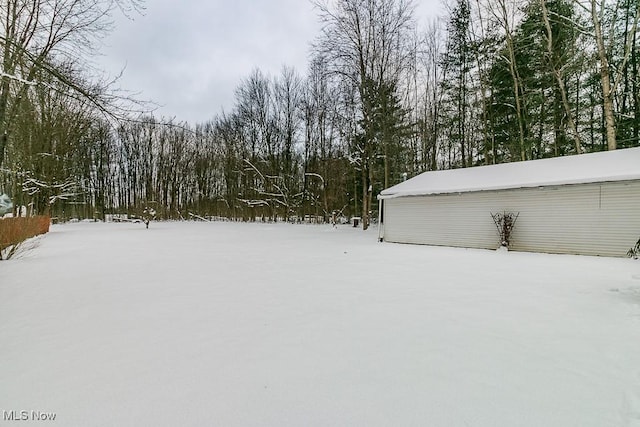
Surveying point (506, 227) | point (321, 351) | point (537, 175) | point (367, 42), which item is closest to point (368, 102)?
point (367, 42)

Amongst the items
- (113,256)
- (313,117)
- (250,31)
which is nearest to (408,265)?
(113,256)

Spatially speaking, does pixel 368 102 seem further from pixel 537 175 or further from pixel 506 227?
pixel 506 227

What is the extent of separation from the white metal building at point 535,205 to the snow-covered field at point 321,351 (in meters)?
3.50

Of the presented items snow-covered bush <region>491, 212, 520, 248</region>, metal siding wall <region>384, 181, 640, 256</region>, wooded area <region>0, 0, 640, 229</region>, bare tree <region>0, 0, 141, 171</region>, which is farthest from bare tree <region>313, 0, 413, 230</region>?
bare tree <region>0, 0, 141, 171</region>

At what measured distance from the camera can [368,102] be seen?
16766 mm

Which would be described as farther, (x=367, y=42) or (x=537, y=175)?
(x=367, y=42)

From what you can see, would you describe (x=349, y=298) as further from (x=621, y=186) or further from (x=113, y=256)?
(x=621, y=186)

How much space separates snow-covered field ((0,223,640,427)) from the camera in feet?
6.15

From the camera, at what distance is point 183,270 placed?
245 inches

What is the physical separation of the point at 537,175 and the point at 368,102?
9602 mm

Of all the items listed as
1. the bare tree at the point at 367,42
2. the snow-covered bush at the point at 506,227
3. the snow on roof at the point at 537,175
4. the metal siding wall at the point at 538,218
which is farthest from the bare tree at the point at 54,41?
the bare tree at the point at 367,42

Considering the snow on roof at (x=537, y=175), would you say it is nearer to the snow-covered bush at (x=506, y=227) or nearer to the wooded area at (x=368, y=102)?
the snow-covered bush at (x=506, y=227)

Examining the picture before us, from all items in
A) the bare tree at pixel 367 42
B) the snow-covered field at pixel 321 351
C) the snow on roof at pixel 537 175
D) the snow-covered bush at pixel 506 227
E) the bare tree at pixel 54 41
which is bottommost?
the snow-covered field at pixel 321 351

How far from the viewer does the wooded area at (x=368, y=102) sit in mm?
6547
